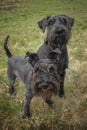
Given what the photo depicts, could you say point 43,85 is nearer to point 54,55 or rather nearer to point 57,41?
point 54,55

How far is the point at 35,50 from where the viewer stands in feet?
37.3

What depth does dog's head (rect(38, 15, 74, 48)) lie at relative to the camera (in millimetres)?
7453

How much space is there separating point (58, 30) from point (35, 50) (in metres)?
3.98

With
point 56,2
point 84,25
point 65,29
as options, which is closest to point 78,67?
point 65,29

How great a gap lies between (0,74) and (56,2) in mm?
10156

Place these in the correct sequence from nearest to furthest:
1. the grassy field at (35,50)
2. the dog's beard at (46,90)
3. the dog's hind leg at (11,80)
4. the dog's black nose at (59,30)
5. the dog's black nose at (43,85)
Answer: the dog's black nose at (43,85) → the dog's beard at (46,90) → the grassy field at (35,50) → the dog's black nose at (59,30) → the dog's hind leg at (11,80)

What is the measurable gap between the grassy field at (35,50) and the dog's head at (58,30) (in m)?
1.22

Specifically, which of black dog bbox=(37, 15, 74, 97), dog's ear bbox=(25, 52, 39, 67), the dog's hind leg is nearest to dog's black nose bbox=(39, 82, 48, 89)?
dog's ear bbox=(25, 52, 39, 67)

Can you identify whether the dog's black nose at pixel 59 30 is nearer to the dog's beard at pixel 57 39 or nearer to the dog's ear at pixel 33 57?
the dog's beard at pixel 57 39

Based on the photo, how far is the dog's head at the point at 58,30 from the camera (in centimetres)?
745

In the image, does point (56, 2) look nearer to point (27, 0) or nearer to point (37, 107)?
point (27, 0)

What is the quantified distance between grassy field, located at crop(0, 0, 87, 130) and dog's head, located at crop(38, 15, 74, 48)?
1.22 meters

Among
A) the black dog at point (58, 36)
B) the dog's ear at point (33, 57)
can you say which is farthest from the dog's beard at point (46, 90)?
the black dog at point (58, 36)

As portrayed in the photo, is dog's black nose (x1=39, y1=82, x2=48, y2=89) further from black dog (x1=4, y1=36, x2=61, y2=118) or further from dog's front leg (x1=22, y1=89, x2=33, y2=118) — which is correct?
dog's front leg (x1=22, y1=89, x2=33, y2=118)
